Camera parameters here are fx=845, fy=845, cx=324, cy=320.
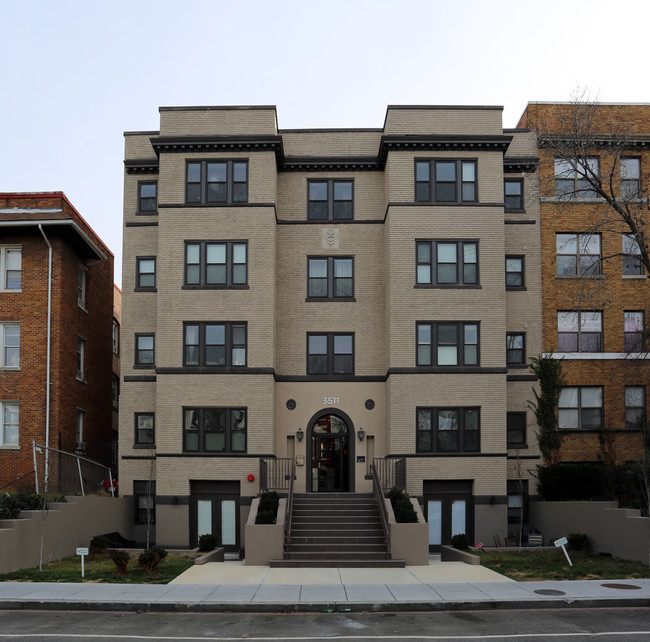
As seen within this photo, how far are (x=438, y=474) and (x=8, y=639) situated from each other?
17.8 metres

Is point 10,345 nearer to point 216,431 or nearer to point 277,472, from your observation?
point 216,431

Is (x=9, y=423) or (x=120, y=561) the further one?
(x=9, y=423)

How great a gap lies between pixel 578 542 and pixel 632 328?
10.4 meters

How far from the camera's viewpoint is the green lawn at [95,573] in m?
19.6

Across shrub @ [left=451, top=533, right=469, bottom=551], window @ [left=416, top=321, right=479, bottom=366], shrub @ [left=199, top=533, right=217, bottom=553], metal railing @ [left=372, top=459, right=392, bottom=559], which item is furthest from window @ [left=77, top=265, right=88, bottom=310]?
shrub @ [left=451, top=533, right=469, bottom=551]

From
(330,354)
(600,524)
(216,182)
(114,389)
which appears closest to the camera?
(600,524)

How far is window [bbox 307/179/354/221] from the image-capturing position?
1233 inches

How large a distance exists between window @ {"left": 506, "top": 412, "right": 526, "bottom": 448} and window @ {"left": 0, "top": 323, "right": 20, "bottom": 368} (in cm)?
1792

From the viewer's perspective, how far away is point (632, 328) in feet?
104

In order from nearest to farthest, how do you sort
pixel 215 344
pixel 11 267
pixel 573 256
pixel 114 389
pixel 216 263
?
pixel 215 344 < pixel 216 263 < pixel 11 267 < pixel 573 256 < pixel 114 389

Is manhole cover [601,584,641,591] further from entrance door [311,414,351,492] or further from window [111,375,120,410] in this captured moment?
window [111,375,120,410]

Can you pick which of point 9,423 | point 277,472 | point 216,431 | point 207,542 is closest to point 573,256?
point 277,472

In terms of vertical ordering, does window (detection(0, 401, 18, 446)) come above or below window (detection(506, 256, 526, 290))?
below

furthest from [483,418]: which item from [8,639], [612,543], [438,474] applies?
[8,639]
